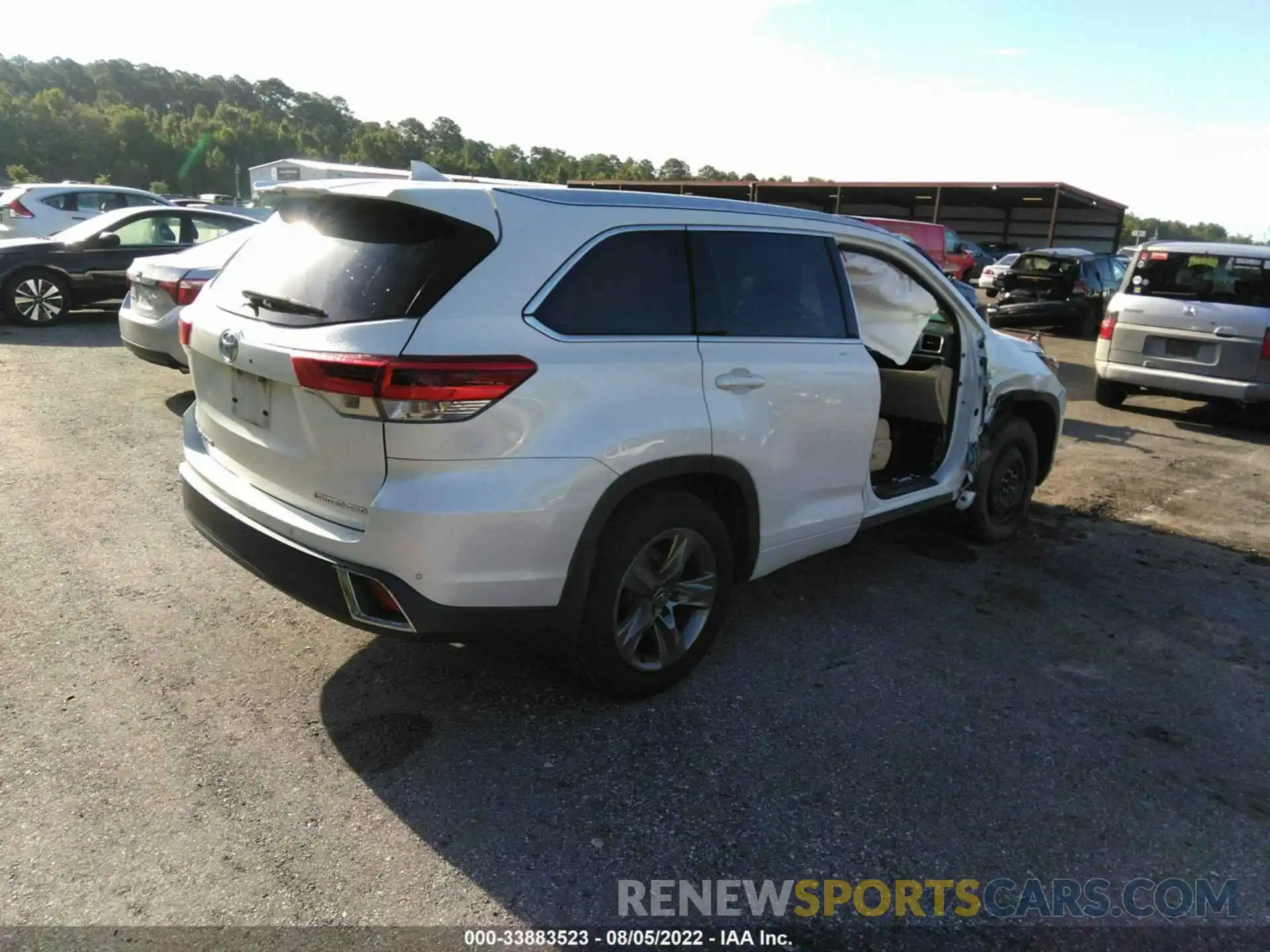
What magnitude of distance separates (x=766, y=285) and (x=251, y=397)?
81.4 inches

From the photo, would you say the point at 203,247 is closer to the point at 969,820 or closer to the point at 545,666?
the point at 545,666

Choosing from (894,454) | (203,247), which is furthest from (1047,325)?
(203,247)

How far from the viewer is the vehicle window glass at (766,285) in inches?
139

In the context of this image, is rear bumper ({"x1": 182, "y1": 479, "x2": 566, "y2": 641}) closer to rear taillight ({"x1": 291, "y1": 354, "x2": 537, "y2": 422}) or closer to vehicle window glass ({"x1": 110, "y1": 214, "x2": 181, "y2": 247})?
rear taillight ({"x1": 291, "y1": 354, "x2": 537, "y2": 422})

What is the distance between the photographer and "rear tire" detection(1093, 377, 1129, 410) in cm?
A: 1036

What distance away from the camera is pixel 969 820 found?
291cm

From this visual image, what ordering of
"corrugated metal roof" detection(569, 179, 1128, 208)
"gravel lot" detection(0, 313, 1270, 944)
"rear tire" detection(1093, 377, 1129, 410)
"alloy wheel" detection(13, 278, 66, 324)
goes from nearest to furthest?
"gravel lot" detection(0, 313, 1270, 944) → "rear tire" detection(1093, 377, 1129, 410) → "alloy wheel" detection(13, 278, 66, 324) → "corrugated metal roof" detection(569, 179, 1128, 208)

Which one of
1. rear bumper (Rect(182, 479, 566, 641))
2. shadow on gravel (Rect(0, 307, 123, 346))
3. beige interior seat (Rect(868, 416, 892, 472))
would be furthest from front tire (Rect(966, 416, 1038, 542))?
shadow on gravel (Rect(0, 307, 123, 346))

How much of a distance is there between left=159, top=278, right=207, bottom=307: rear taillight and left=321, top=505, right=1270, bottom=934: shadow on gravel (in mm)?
4591

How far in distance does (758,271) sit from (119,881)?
305cm

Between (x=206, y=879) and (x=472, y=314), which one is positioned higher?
(x=472, y=314)

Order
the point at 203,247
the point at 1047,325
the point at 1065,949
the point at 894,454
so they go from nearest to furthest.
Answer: the point at 1065,949 < the point at 894,454 < the point at 203,247 < the point at 1047,325

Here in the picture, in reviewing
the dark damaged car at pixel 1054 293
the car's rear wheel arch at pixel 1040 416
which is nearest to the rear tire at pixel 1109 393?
the car's rear wheel arch at pixel 1040 416

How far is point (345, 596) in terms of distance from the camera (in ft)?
9.44
